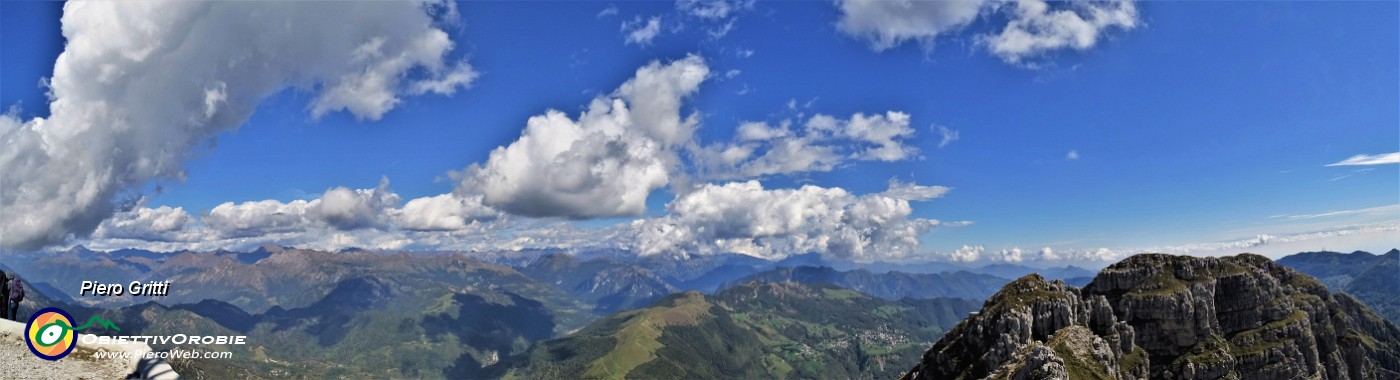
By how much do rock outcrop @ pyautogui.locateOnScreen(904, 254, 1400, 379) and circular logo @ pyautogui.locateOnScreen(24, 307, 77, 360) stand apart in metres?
139

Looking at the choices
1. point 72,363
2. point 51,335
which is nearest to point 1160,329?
point 72,363

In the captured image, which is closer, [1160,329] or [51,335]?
[51,335]

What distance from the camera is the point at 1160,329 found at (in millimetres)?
160875

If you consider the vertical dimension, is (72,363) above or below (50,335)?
below

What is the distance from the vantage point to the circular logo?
3130cm

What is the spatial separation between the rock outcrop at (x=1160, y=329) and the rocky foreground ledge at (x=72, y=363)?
13623 centimetres

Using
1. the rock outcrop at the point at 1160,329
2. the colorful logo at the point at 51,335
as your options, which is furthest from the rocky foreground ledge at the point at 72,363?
the rock outcrop at the point at 1160,329

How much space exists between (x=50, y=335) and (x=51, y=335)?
0.31 ft

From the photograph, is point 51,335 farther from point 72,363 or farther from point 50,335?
point 72,363

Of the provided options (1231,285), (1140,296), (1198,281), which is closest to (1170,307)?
(1140,296)

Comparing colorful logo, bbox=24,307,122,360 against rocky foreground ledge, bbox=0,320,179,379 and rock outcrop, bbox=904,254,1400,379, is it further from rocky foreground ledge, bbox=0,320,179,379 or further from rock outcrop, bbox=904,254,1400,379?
rock outcrop, bbox=904,254,1400,379

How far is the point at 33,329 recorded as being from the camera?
3127 cm

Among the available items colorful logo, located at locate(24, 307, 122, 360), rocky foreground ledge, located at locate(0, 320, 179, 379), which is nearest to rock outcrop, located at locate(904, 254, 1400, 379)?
rocky foreground ledge, located at locate(0, 320, 179, 379)

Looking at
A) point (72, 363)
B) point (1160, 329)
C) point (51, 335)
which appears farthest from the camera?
point (1160, 329)
